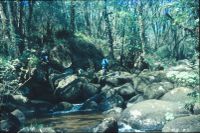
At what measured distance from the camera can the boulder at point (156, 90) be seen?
19.9m

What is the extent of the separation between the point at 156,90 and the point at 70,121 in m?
5.77

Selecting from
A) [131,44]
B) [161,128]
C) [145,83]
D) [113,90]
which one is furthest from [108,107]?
[131,44]

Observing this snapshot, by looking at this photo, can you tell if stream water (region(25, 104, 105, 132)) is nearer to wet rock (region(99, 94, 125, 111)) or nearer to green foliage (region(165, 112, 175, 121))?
wet rock (region(99, 94, 125, 111))

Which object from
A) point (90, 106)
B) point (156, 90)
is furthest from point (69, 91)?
point (156, 90)

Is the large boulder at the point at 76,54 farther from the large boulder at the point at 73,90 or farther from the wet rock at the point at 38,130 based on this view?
the wet rock at the point at 38,130

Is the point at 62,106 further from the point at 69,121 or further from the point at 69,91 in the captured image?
the point at 69,121

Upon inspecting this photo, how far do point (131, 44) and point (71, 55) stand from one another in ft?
35.3

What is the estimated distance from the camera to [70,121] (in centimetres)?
1681

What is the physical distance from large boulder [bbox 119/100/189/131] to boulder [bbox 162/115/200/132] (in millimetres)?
1418

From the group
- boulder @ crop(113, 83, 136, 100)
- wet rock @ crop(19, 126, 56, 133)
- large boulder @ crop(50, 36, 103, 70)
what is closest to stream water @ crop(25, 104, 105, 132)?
wet rock @ crop(19, 126, 56, 133)

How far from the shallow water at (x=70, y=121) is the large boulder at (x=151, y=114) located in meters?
1.59

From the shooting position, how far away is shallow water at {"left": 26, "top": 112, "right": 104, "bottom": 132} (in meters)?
14.6

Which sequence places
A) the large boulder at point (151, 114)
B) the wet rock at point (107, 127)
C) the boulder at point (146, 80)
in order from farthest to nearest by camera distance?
the boulder at point (146, 80) < the large boulder at point (151, 114) < the wet rock at point (107, 127)

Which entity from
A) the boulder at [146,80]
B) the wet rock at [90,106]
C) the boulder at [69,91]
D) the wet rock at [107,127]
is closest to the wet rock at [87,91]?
the boulder at [69,91]
